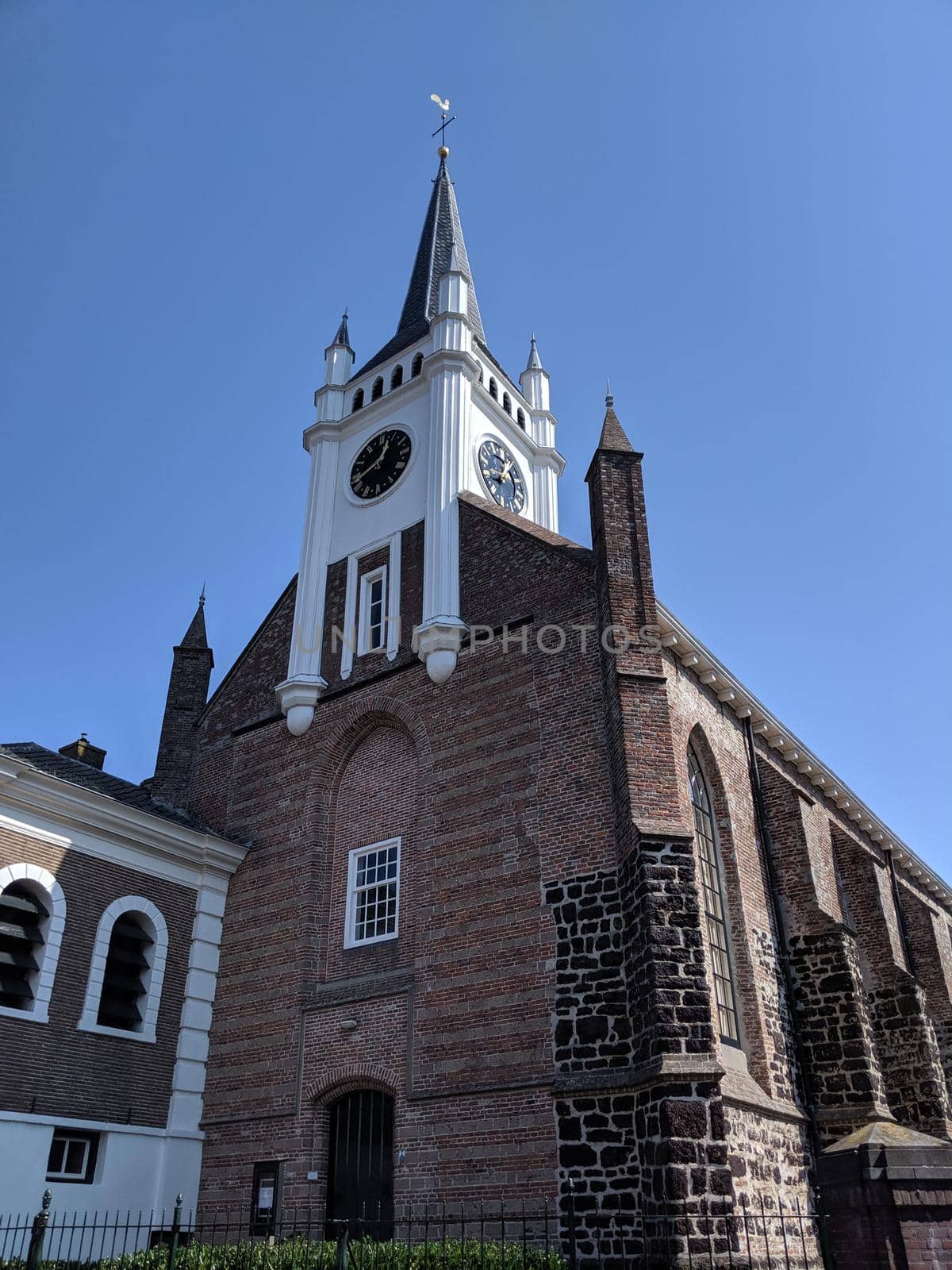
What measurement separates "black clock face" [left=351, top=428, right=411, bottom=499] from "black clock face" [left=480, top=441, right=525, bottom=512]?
2038 millimetres

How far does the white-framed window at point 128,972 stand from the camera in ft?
64.1

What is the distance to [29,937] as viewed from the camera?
18.7m

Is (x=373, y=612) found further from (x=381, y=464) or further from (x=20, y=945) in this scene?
(x=20, y=945)

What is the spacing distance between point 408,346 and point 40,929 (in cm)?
1702

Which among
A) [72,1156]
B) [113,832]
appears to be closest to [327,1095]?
[72,1156]

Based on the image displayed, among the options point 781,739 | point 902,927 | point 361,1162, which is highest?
point 781,739

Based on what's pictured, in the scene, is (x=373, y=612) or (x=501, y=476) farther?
(x=501, y=476)

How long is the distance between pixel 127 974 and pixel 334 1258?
9.07 meters

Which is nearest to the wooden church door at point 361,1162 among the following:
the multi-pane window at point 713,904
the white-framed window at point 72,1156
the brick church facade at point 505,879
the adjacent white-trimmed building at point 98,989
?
the brick church facade at point 505,879

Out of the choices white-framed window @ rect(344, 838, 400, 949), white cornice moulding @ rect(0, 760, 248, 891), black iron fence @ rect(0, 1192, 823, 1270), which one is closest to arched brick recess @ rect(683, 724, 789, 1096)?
black iron fence @ rect(0, 1192, 823, 1270)

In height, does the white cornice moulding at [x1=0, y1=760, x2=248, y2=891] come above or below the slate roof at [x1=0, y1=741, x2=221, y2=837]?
below

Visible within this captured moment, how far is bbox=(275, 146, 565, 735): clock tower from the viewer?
23328 millimetres

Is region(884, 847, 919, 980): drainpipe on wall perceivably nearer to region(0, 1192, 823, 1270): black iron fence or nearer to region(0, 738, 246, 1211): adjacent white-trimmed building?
region(0, 1192, 823, 1270): black iron fence

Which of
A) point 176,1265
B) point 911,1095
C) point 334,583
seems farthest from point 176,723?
point 911,1095
